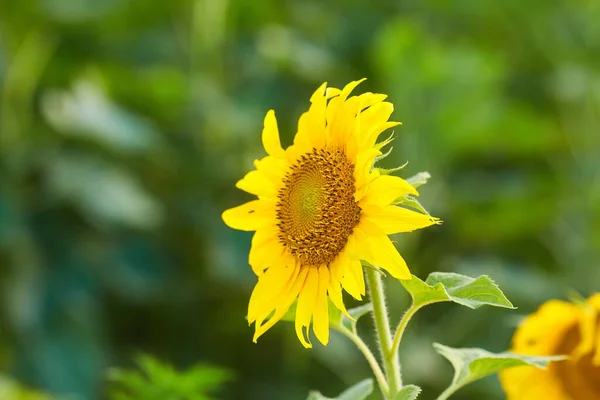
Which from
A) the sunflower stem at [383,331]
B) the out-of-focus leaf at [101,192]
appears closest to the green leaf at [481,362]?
the sunflower stem at [383,331]

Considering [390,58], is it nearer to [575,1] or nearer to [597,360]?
[575,1]

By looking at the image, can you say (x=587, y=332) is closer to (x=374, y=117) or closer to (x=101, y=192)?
(x=374, y=117)

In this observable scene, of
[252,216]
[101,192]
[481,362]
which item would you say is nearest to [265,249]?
[252,216]

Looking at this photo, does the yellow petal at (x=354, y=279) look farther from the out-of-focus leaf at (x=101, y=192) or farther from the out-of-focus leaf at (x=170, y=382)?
the out-of-focus leaf at (x=101, y=192)

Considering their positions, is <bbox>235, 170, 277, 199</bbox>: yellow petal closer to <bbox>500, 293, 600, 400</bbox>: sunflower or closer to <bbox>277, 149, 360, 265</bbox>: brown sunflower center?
<bbox>277, 149, 360, 265</bbox>: brown sunflower center

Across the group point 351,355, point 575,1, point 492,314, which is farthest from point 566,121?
point 351,355

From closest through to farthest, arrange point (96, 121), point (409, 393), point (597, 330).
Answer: point (409, 393) < point (597, 330) < point (96, 121)
